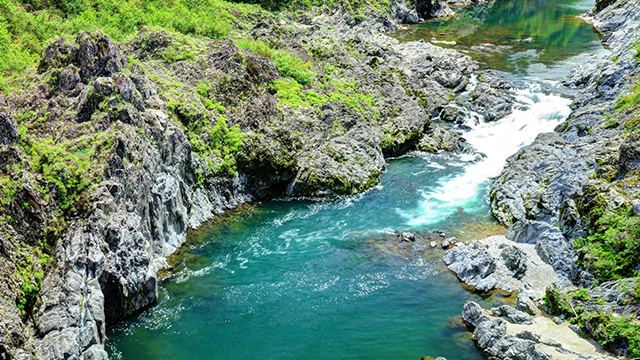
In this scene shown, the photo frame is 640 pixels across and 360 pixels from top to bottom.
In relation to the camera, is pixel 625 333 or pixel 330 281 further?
pixel 330 281

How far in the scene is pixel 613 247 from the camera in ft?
51.6

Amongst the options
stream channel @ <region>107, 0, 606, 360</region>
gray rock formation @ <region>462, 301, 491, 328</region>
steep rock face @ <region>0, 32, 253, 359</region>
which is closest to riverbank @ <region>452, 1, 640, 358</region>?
gray rock formation @ <region>462, 301, 491, 328</region>

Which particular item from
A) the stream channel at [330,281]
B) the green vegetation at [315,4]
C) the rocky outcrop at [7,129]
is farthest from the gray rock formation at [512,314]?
the green vegetation at [315,4]

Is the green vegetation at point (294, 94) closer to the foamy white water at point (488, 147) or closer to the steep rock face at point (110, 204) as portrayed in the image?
the steep rock face at point (110, 204)

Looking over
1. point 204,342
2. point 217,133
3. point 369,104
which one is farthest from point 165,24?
point 204,342

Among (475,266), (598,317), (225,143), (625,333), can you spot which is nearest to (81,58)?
(225,143)

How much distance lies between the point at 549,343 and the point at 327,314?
23.8ft

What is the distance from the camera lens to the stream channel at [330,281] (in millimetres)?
14070

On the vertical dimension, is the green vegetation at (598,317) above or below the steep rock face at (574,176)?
below

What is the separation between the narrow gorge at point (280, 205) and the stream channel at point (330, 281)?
0.28 ft

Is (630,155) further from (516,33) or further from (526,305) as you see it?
(516,33)

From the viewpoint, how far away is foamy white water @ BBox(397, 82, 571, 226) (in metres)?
23.2

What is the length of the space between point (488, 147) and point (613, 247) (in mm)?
15615

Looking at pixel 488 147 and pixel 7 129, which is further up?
pixel 7 129
